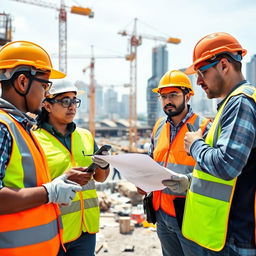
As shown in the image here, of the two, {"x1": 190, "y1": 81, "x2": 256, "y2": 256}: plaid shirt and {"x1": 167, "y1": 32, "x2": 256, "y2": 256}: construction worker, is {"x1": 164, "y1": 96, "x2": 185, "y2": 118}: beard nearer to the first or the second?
{"x1": 167, "y1": 32, "x2": 256, "y2": 256}: construction worker

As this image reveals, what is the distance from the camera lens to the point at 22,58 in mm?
1820

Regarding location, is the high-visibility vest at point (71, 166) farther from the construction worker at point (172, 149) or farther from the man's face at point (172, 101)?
the man's face at point (172, 101)

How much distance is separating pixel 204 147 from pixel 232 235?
0.53m

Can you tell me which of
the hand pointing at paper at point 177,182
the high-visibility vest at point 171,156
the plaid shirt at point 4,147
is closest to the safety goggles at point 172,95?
the high-visibility vest at point 171,156

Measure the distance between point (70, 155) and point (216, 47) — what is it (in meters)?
1.51

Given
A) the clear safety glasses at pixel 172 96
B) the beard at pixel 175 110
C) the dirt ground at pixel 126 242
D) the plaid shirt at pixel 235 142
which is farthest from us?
the dirt ground at pixel 126 242

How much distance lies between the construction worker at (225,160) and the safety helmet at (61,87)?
51.3 inches

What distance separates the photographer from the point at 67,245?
252 cm

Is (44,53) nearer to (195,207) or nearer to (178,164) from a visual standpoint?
(195,207)

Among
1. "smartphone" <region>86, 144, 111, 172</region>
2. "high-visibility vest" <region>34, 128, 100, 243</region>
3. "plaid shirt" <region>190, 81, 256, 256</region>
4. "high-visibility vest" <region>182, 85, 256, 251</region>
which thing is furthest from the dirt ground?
"plaid shirt" <region>190, 81, 256, 256</region>

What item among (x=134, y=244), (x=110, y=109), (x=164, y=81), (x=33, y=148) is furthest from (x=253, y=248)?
(x=110, y=109)

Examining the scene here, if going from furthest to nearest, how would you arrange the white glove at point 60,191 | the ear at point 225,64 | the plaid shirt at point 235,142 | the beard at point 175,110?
the beard at point 175,110 < the ear at point 225,64 < the white glove at point 60,191 < the plaid shirt at point 235,142

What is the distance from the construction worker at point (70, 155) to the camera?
2.53m

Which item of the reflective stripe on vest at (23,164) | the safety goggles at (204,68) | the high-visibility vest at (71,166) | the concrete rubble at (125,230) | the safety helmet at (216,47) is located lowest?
the concrete rubble at (125,230)
